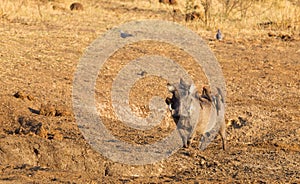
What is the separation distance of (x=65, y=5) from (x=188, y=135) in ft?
37.6

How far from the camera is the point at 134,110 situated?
8.75m

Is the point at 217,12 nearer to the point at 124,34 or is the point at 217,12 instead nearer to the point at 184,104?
the point at 124,34

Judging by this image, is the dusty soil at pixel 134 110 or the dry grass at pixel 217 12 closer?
the dusty soil at pixel 134 110

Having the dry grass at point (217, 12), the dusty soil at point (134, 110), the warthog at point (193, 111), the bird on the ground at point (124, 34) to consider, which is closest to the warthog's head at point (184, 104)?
the warthog at point (193, 111)

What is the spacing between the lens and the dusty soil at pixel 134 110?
6.07 m

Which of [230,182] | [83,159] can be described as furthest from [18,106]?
[230,182]

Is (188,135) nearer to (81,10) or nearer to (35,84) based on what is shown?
(35,84)

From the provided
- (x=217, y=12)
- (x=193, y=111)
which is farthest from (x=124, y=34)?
(x=193, y=111)

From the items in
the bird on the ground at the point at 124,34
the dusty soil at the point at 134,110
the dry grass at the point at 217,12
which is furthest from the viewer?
the dry grass at the point at 217,12

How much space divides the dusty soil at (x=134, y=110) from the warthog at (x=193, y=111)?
0.69ft

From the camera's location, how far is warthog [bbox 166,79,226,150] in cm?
609

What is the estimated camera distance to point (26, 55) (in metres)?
10.5

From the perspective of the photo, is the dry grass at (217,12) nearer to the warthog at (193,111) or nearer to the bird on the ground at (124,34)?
the bird on the ground at (124,34)

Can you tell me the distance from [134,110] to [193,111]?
266 cm
